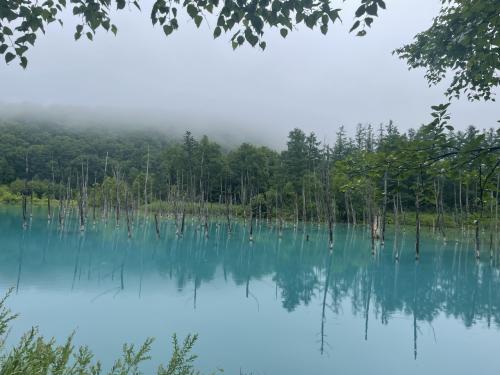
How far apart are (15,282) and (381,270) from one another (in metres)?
20.6

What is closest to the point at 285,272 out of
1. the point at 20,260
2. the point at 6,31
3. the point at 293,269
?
the point at 293,269

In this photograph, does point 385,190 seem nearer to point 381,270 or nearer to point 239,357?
point 239,357

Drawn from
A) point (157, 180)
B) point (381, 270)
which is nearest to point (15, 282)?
point (381, 270)

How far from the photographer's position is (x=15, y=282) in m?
15.8

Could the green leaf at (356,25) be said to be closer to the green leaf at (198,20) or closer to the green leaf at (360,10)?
the green leaf at (360,10)

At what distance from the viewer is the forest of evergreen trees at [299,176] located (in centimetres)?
363

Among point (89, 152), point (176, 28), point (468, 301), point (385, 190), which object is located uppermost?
point (89, 152)

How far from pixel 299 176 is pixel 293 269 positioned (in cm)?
3506

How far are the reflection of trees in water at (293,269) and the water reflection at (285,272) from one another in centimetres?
5

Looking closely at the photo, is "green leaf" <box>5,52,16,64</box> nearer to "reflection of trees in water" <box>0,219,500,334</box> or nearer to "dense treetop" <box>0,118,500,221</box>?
"dense treetop" <box>0,118,500,221</box>

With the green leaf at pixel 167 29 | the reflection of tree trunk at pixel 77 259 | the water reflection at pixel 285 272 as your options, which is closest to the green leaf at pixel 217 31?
the green leaf at pixel 167 29

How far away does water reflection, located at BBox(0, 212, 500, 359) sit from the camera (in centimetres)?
1555

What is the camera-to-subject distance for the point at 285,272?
22.3 m

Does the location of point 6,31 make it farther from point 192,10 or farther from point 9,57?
point 192,10
